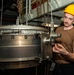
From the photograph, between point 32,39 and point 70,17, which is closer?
point 32,39

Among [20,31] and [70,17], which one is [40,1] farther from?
[20,31]

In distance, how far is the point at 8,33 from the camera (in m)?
0.85

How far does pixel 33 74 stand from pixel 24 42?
1.26 feet

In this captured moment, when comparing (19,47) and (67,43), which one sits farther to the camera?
(67,43)

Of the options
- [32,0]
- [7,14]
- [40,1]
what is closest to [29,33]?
[40,1]

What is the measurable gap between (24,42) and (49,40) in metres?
0.14

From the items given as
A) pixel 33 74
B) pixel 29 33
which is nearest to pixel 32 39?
pixel 29 33

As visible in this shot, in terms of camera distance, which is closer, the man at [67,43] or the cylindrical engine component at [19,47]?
the cylindrical engine component at [19,47]

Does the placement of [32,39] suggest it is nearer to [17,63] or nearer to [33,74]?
[17,63]

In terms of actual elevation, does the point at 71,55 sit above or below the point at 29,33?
below

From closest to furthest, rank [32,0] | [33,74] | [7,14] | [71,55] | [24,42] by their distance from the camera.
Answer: [24,42], [71,55], [33,74], [32,0], [7,14]

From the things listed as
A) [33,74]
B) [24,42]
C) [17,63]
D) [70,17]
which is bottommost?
[33,74]

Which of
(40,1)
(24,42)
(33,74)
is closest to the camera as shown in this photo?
(24,42)

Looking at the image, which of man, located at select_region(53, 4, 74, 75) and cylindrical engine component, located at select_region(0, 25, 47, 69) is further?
man, located at select_region(53, 4, 74, 75)
